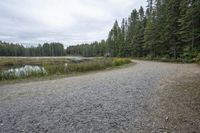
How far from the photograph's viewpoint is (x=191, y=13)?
2064 centimetres

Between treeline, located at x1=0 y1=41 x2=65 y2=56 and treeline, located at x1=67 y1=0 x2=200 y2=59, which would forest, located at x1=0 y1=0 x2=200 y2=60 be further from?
treeline, located at x1=0 y1=41 x2=65 y2=56

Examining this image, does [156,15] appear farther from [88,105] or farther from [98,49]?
[98,49]

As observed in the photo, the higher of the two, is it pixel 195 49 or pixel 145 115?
pixel 195 49

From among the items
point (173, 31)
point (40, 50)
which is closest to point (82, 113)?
point (173, 31)

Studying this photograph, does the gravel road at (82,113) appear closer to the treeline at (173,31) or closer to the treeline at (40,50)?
the treeline at (173,31)

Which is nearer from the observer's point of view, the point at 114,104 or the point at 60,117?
the point at 60,117

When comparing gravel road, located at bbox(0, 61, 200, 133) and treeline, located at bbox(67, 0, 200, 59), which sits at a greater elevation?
treeline, located at bbox(67, 0, 200, 59)

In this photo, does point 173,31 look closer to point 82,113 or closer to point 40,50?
point 82,113

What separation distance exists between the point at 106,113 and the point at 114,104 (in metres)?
0.79

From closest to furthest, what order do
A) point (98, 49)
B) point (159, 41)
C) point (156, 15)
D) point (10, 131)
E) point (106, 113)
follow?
point (10, 131), point (106, 113), point (159, 41), point (156, 15), point (98, 49)

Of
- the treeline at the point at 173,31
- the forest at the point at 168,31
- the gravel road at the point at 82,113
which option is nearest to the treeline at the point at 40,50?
the forest at the point at 168,31

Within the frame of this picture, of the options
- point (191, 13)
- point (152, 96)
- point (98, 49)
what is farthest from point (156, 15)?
point (98, 49)

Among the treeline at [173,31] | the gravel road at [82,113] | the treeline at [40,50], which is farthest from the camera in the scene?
the treeline at [40,50]

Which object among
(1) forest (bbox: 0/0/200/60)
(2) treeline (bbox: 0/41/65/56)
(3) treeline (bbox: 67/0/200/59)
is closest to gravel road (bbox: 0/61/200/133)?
(1) forest (bbox: 0/0/200/60)
